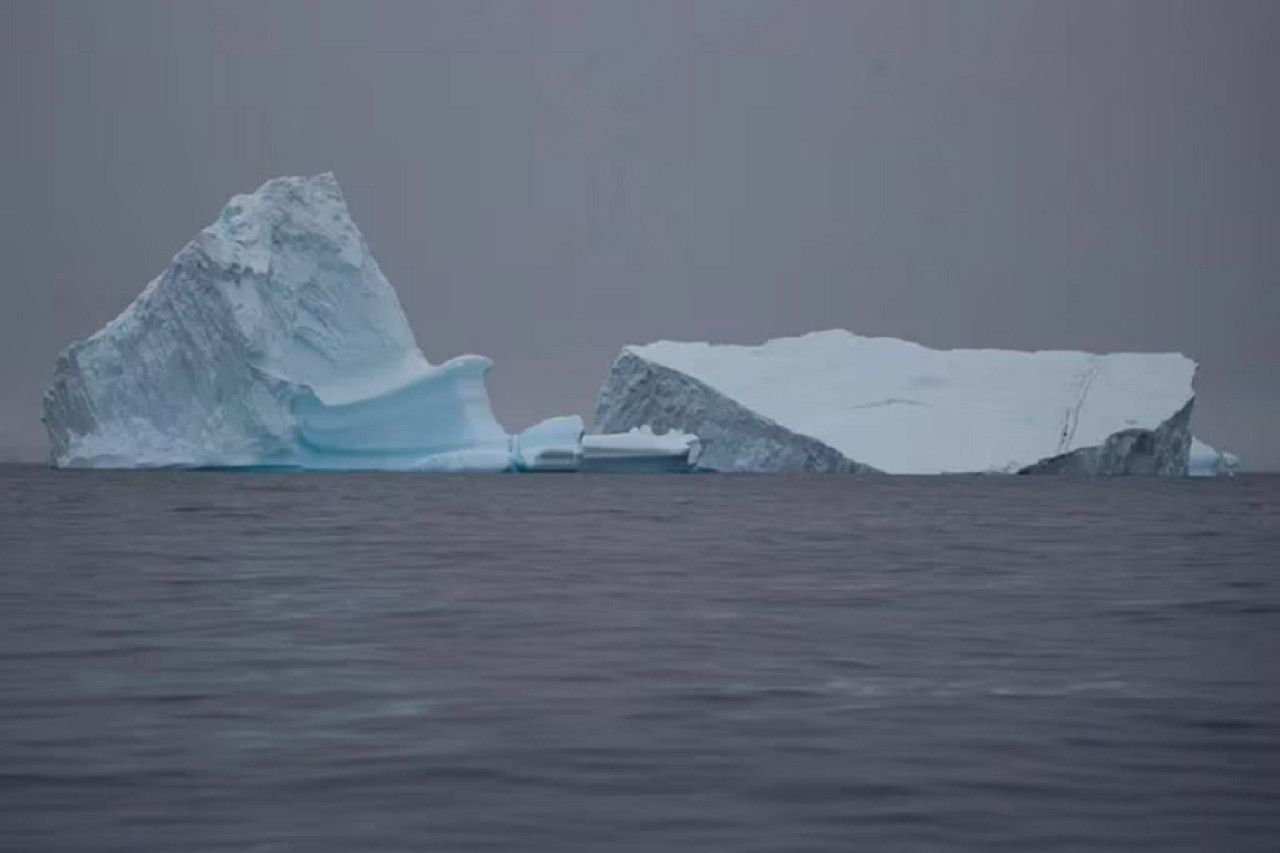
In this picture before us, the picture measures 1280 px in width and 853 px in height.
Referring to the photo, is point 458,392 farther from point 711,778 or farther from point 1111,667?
point 711,778

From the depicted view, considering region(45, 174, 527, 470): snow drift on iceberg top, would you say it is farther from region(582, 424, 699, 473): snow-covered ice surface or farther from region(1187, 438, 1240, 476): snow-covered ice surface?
region(1187, 438, 1240, 476): snow-covered ice surface

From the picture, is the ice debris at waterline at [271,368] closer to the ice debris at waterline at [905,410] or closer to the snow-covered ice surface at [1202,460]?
the ice debris at waterline at [905,410]

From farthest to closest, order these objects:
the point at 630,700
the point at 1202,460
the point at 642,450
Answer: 1. the point at 1202,460
2. the point at 642,450
3. the point at 630,700

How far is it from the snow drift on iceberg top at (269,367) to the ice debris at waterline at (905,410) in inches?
165

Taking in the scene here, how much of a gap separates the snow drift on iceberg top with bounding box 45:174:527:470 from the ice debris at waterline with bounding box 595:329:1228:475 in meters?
4.19

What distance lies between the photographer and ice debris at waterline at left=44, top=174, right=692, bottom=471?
28.3 meters

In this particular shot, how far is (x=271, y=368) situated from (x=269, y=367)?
43 mm

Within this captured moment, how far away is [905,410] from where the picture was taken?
35250mm

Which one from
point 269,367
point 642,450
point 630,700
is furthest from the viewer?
point 642,450

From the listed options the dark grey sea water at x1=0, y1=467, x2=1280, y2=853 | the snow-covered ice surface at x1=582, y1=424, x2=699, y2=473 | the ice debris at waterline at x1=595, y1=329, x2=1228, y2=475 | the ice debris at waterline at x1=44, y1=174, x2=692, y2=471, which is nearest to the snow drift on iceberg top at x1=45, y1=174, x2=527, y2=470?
the ice debris at waterline at x1=44, y1=174, x2=692, y2=471

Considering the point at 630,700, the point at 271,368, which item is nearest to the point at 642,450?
the point at 271,368

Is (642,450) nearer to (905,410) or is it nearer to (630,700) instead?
(905,410)

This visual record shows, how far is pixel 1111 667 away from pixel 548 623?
264 centimetres

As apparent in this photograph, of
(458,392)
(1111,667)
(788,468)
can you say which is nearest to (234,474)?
(458,392)
